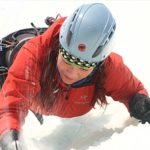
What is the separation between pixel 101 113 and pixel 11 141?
1.07 meters

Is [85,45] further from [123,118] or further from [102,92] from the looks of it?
[123,118]

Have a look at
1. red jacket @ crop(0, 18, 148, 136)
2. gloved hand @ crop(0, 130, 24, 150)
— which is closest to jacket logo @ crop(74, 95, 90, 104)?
red jacket @ crop(0, 18, 148, 136)

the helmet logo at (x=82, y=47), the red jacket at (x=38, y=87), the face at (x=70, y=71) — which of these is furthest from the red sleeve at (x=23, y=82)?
the helmet logo at (x=82, y=47)

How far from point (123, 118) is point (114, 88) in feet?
0.92

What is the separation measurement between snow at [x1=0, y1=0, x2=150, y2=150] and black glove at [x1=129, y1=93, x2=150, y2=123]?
0.18ft

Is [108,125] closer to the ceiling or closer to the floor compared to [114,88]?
closer to the floor

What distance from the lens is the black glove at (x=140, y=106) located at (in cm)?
269

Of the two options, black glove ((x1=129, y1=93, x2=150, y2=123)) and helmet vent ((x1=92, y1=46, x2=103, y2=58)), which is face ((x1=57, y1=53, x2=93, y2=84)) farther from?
black glove ((x1=129, y1=93, x2=150, y2=123))

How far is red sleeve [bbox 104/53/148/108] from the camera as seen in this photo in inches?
104

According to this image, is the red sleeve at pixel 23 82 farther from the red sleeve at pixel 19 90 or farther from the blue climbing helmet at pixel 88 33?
the blue climbing helmet at pixel 88 33

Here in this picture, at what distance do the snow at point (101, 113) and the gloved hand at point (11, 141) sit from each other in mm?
349

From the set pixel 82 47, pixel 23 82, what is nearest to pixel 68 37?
pixel 82 47

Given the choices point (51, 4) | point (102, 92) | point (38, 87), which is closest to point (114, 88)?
point (102, 92)

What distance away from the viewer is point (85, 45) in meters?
2.23
